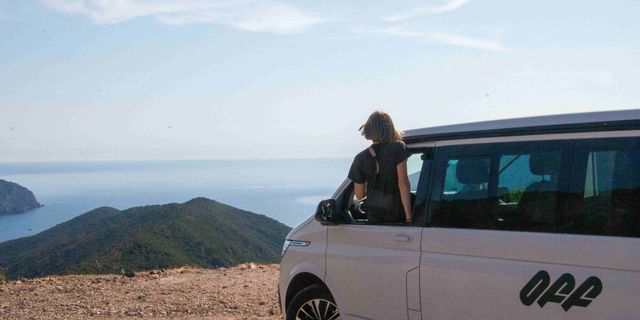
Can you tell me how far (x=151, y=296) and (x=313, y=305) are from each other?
20.3 ft

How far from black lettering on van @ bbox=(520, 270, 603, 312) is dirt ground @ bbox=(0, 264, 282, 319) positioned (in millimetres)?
5786

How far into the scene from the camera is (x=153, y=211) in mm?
62406

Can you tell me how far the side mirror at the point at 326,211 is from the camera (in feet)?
20.0

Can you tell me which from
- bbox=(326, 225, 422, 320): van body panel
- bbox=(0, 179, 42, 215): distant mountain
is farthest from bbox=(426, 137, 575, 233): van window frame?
bbox=(0, 179, 42, 215): distant mountain

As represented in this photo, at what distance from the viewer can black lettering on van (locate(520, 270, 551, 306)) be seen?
4273 mm

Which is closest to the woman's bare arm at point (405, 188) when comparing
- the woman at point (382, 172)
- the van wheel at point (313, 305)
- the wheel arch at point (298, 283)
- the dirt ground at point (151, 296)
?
the woman at point (382, 172)

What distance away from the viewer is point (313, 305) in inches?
248

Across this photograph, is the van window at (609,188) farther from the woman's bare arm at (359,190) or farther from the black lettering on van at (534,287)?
the woman's bare arm at (359,190)

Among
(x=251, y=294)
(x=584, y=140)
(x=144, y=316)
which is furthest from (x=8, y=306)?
(x=584, y=140)

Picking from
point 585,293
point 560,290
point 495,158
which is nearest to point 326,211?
point 495,158

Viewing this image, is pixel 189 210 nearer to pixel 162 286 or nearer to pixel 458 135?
pixel 162 286

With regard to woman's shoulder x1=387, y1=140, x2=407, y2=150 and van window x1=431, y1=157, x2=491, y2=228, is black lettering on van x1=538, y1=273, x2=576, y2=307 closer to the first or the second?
van window x1=431, y1=157, x2=491, y2=228

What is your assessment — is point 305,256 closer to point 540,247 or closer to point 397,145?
point 397,145

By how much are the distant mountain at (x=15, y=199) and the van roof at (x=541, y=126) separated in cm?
17991
